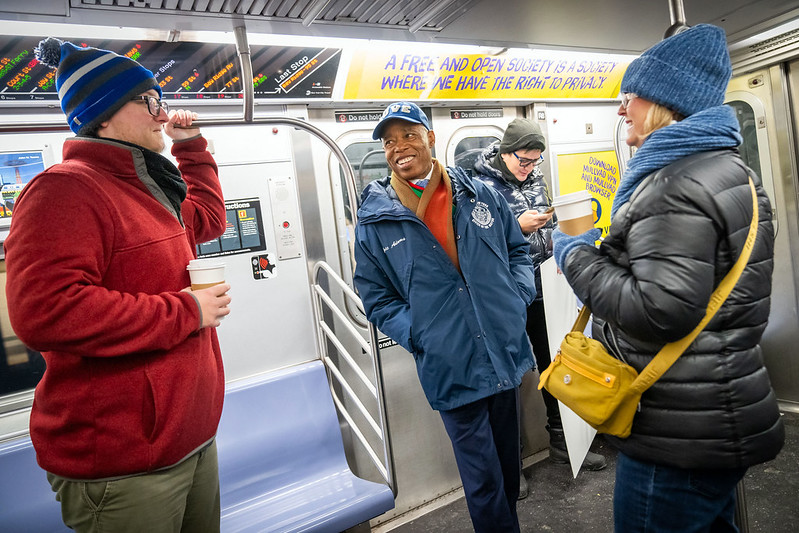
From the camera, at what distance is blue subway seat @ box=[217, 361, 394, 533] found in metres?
2.74

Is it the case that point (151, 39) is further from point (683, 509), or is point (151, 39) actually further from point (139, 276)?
point (683, 509)

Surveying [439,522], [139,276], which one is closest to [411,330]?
[139,276]

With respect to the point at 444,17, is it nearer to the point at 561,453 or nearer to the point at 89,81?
the point at 89,81

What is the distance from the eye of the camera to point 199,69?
293cm

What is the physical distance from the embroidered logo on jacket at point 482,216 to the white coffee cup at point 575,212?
85 centimetres

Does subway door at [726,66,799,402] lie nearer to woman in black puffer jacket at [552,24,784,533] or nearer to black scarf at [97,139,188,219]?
woman in black puffer jacket at [552,24,784,533]

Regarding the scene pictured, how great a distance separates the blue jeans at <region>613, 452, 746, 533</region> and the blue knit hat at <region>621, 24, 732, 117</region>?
962mm

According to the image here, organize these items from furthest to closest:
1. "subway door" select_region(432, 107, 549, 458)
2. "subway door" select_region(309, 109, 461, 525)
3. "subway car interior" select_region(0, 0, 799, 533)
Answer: "subway door" select_region(432, 107, 549, 458) → "subway door" select_region(309, 109, 461, 525) → "subway car interior" select_region(0, 0, 799, 533)

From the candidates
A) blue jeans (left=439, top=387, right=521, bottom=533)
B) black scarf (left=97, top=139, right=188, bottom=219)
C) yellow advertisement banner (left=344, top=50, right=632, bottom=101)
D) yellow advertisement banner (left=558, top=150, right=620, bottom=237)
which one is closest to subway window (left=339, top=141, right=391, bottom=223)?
yellow advertisement banner (left=344, top=50, right=632, bottom=101)

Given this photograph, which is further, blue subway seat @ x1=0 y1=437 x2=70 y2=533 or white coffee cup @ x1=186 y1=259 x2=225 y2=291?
blue subway seat @ x1=0 y1=437 x2=70 y2=533

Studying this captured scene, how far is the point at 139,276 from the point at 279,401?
1.95m

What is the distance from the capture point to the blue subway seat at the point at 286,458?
8.98 feet

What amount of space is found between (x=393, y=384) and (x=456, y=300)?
1.56m

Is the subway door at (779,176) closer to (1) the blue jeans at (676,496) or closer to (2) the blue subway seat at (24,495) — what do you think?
(1) the blue jeans at (676,496)
